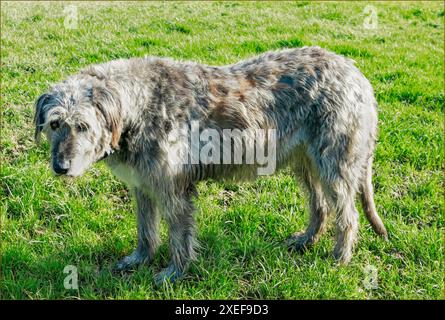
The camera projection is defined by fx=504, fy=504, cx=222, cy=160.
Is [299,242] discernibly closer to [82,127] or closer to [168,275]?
[168,275]

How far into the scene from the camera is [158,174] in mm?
3979

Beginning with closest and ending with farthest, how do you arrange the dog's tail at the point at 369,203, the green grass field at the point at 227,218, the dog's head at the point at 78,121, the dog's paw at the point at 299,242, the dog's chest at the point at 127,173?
the dog's head at the point at 78,121 → the dog's chest at the point at 127,173 → the green grass field at the point at 227,218 → the dog's tail at the point at 369,203 → the dog's paw at the point at 299,242

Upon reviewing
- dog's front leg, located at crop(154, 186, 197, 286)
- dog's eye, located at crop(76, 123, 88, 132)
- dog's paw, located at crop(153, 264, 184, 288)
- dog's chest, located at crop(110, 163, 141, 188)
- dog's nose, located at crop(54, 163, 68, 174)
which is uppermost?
dog's eye, located at crop(76, 123, 88, 132)

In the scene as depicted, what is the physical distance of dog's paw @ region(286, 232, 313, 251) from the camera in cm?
474

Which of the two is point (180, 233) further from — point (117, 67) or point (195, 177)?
point (117, 67)

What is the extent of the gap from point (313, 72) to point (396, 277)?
74.8 inches

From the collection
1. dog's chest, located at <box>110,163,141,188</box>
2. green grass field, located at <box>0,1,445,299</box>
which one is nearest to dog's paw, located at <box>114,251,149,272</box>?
green grass field, located at <box>0,1,445,299</box>

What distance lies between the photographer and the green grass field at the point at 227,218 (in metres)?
4.22

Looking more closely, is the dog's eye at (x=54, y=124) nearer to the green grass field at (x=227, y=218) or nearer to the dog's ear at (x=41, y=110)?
the dog's ear at (x=41, y=110)

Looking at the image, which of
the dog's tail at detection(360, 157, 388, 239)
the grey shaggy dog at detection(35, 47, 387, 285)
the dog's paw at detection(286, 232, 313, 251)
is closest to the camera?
the grey shaggy dog at detection(35, 47, 387, 285)

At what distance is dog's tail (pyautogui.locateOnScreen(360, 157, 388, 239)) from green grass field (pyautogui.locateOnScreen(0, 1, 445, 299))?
11 cm

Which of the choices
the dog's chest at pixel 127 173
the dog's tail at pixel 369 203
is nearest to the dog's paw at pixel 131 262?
the dog's chest at pixel 127 173

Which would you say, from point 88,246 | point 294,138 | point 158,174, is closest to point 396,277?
point 294,138

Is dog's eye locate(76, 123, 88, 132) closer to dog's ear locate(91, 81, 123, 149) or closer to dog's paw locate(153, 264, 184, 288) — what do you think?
dog's ear locate(91, 81, 123, 149)
